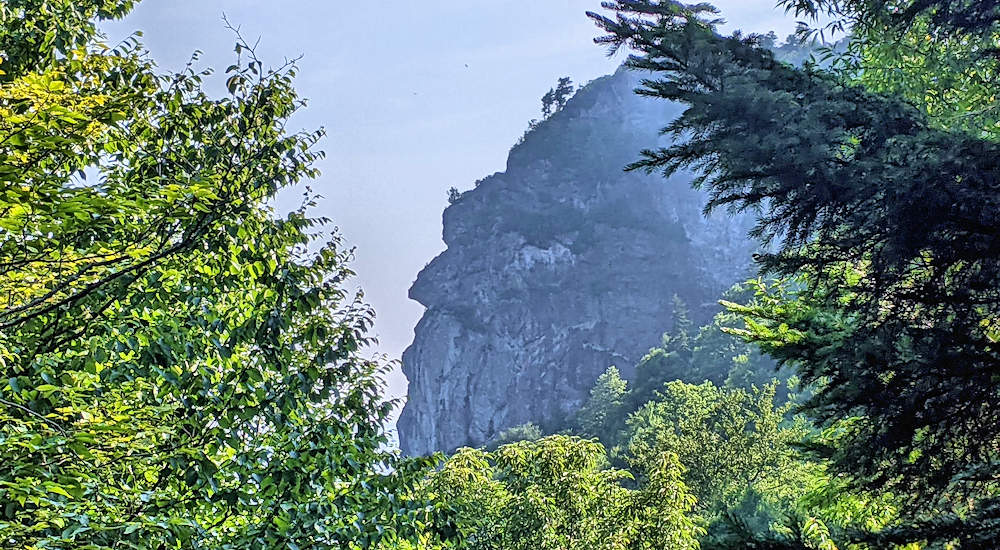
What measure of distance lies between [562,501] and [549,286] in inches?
3275

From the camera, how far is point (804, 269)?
4426 mm

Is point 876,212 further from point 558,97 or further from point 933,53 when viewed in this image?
point 558,97

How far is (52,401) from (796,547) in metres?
3.15

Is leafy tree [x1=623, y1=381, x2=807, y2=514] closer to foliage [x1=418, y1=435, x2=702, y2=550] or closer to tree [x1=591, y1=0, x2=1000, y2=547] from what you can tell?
foliage [x1=418, y1=435, x2=702, y2=550]

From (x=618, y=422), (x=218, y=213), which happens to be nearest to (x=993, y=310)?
(x=218, y=213)

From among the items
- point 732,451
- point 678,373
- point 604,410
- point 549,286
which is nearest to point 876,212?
point 732,451

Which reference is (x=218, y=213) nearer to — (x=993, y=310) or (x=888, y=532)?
(x=888, y=532)

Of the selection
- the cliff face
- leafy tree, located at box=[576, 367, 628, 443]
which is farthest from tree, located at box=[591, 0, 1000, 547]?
the cliff face

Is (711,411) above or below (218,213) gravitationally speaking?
above

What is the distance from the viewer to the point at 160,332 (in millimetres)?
3416

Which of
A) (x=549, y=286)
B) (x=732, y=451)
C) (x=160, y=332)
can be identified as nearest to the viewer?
(x=160, y=332)

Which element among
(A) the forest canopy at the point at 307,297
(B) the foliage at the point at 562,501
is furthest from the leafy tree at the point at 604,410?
(A) the forest canopy at the point at 307,297

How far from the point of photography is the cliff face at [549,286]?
89125 millimetres

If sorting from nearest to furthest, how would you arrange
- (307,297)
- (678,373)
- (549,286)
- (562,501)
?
(307,297)
(562,501)
(678,373)
(549,286)
